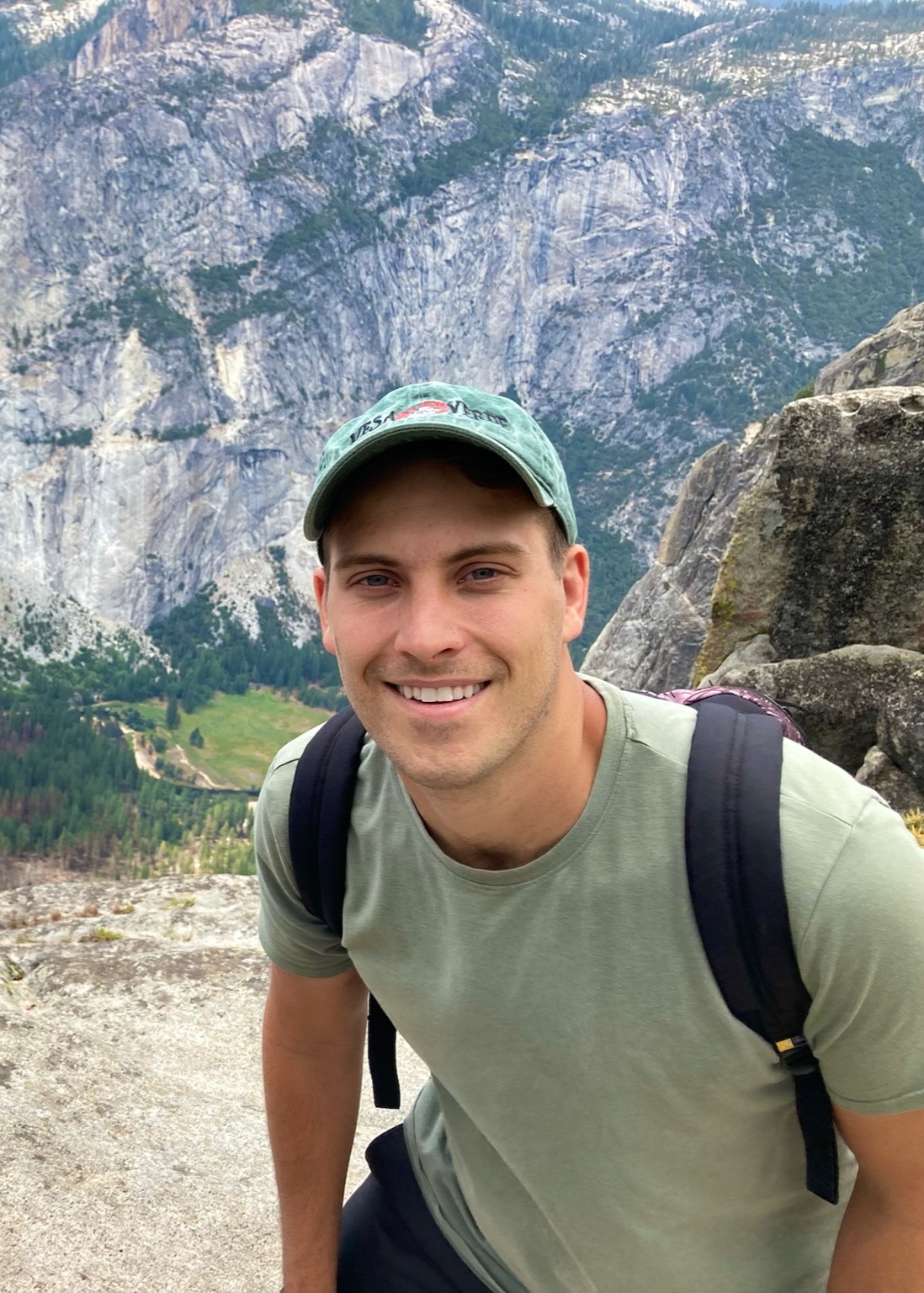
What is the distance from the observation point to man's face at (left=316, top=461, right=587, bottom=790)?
304 cm

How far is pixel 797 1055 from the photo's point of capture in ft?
9.37

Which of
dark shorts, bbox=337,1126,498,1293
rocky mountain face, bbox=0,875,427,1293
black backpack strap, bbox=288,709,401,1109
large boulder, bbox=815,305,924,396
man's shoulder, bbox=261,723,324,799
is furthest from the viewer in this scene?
large boulder, bbox=815,305,924,396

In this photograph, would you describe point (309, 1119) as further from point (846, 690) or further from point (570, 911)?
point (846, 690)

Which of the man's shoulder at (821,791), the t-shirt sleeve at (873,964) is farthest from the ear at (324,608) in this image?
the t-shirt sleeve at (873,964)

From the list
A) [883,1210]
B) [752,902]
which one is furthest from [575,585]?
[883,1210]

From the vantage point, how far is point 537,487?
9.88 ft

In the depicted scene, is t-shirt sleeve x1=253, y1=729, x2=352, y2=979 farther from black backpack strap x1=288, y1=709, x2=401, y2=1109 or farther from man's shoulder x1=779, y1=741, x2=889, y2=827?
man's shoulder x1=779, y1=741, x2=889, y2=827

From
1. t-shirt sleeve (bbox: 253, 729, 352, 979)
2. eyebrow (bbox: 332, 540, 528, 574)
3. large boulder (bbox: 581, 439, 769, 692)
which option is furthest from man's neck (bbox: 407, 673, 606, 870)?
large boulder (bbox: 581, 439, 769, 692)

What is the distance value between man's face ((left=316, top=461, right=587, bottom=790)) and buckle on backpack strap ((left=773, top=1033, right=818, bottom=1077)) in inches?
42.7

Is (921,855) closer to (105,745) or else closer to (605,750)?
(605,750)

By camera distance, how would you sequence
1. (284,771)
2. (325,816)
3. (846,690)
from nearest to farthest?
(325,816) → (284,771) → (846,690)

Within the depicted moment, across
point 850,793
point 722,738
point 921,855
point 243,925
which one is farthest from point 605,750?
Result: point 243,925

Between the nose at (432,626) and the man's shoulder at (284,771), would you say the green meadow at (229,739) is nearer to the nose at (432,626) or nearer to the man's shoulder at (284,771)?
the man's shoulder at (284,771)

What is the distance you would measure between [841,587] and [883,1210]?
11.8 metres
